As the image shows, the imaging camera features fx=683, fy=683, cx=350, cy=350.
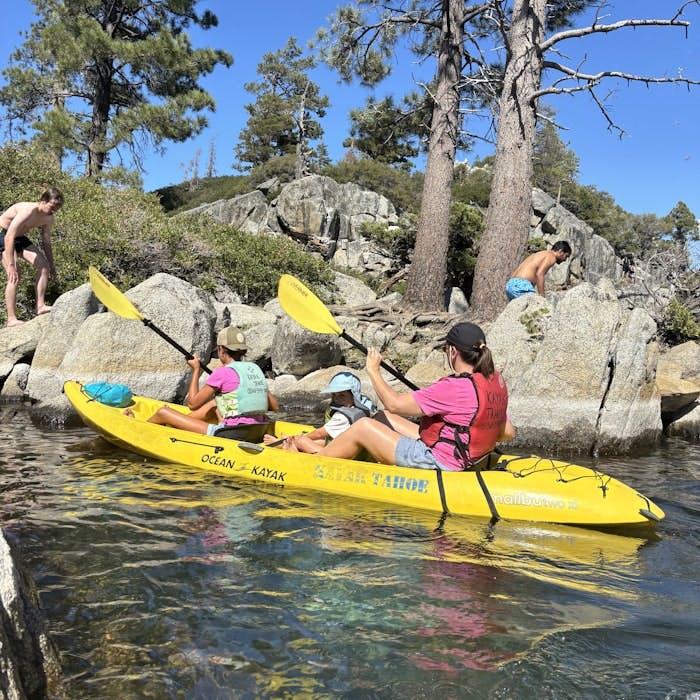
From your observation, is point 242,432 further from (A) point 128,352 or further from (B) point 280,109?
(B) point 280,109

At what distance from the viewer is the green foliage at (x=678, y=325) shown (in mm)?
11281

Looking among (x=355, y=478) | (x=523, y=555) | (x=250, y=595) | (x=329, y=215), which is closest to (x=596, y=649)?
(x=523, y=555)

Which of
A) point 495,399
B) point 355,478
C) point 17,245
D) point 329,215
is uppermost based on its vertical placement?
point 329,215

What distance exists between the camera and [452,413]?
15.3 feet

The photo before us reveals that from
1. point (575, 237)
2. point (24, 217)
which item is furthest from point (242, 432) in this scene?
point (575, 237)

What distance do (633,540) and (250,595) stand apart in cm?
264

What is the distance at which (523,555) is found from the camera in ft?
13.4

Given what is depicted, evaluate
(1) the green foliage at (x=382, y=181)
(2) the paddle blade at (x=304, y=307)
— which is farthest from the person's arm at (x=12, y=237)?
(1) the green foliage at (x=382, y=181)

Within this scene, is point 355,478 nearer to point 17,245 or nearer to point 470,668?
point 470,668

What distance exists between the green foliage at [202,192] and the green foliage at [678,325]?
21845 mm

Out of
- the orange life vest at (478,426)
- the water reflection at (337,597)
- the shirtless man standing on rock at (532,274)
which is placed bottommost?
the water reflection at (337,597)

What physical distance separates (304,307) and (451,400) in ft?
8.60

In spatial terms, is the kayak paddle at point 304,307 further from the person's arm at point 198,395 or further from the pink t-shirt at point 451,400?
the pink t-shirt at point 451,400

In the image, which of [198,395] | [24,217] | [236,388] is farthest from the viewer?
[24,217]
